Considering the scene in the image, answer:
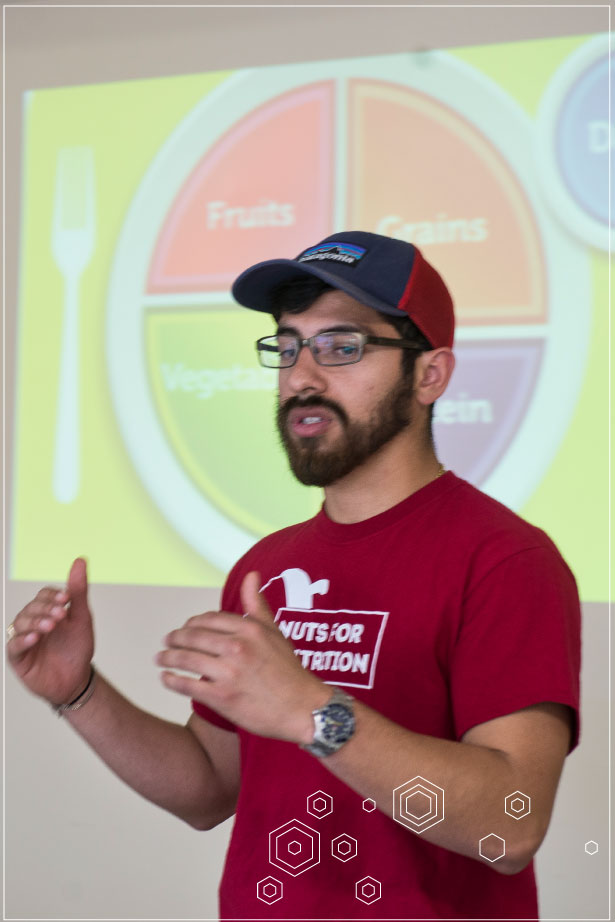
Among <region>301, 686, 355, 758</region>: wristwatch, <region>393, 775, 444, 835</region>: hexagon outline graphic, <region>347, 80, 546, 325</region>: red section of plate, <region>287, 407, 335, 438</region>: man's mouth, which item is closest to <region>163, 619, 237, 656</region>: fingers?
<region>301, 686, 355, 758</region>: wristwatch

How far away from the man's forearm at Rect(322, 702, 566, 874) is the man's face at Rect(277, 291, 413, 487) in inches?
17.0

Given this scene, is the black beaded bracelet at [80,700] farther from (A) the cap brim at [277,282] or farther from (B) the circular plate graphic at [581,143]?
(B) the circular plate graphic at [581,143]

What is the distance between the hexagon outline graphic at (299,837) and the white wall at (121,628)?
1.62 meters

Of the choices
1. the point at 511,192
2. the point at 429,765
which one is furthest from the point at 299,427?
the point at 511,192

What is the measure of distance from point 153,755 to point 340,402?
586 millimetres

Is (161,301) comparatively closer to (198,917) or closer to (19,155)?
(19,155)

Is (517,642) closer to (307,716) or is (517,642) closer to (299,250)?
(307,716)

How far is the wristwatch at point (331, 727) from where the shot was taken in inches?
37.4

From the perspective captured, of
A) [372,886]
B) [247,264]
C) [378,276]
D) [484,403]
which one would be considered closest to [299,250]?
[247,264]

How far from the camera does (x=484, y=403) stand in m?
2.57

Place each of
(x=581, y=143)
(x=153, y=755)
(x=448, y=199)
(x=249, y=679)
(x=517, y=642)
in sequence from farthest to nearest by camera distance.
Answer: (x=448, y=199)
(x=581, y=143)
(x=153, y=755)
(x=517, y=642)
(x=249, y=679)

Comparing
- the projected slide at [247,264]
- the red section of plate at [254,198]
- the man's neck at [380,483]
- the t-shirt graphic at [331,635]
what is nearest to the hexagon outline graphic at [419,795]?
the t-shirt graphic at [331,635]

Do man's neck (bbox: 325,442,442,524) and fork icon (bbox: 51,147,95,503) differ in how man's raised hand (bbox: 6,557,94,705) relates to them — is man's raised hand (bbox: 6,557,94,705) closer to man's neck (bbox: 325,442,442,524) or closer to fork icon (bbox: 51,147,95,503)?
man's neck (bbox: 325,442,442,524)

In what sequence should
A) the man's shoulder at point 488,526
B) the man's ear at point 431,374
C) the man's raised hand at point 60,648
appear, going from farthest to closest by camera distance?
1. the man's ear at point 431,374
2. the man's raised hand at point 60,648
3. the man's shoulder at point 488,526
